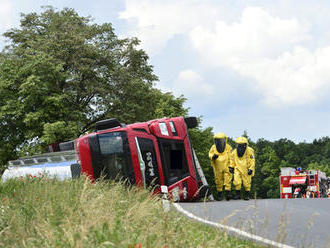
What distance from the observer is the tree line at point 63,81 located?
3484cm

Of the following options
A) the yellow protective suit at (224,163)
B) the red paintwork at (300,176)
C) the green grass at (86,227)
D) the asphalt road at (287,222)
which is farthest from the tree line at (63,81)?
the green grass at (86,227)

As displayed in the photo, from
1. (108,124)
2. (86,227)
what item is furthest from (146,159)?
(86,227)

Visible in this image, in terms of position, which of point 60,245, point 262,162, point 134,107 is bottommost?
point 262,162

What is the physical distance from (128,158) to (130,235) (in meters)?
9.83

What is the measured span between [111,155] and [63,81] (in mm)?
23159

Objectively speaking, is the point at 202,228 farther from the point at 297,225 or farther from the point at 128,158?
the point at 128,158

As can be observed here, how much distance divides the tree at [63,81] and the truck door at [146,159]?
18.3 metres

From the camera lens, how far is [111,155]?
1533 centimetres

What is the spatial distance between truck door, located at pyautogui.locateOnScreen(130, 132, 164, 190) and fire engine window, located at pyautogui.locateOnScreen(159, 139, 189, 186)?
0.20 meters

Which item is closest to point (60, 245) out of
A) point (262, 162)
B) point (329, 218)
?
point (329, 218)

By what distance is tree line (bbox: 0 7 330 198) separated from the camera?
34.8 m

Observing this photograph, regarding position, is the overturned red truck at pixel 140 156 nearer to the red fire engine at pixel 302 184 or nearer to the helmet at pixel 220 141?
the helmet at pixel 220 141

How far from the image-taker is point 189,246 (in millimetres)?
5711

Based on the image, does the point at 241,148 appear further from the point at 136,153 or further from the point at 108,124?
the point at 108,124
